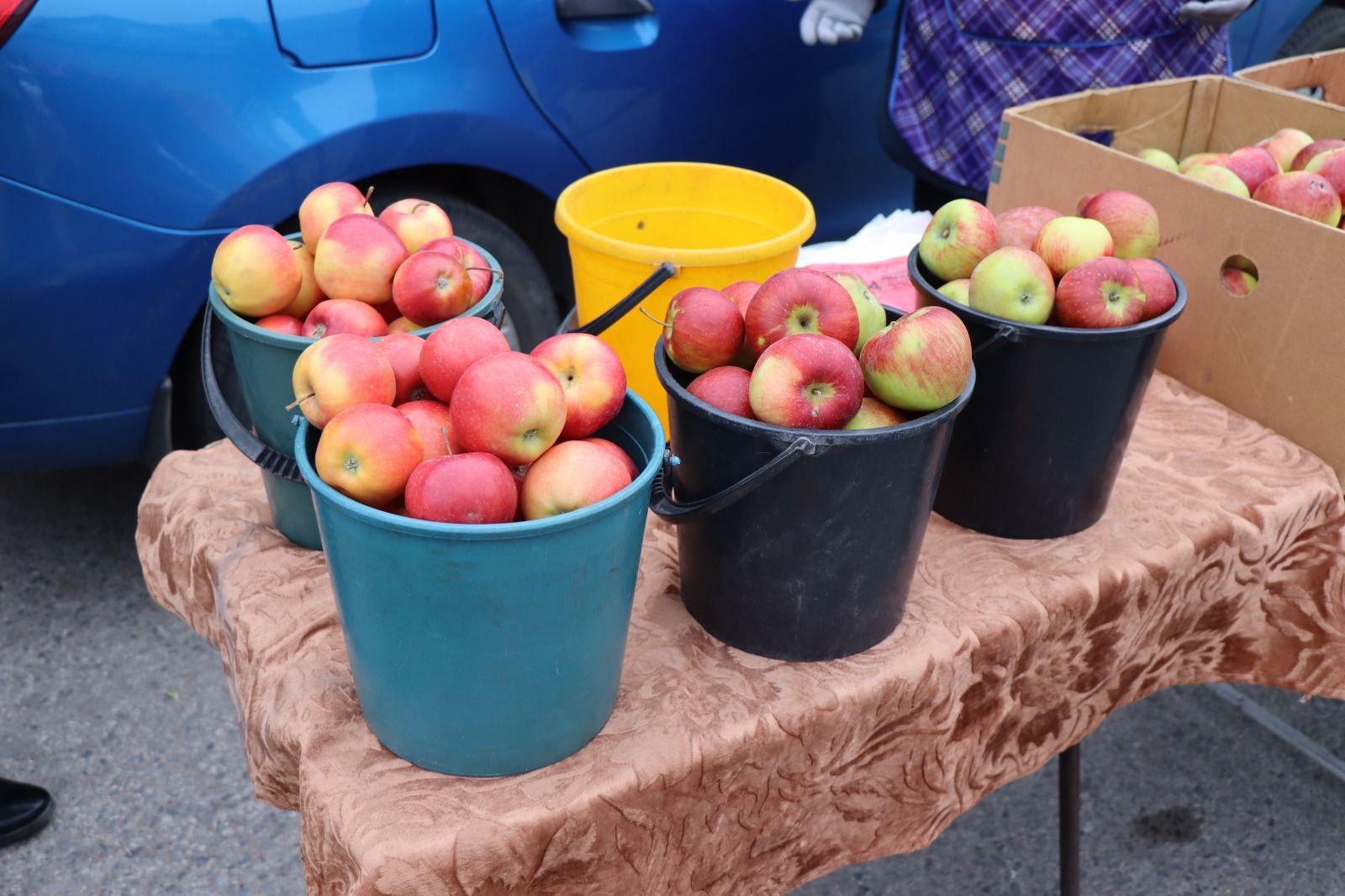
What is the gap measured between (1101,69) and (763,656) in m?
1.51

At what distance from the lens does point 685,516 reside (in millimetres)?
1043

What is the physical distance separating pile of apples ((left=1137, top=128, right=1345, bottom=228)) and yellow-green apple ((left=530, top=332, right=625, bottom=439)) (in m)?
1.05

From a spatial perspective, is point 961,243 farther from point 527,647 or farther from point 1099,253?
point 527,647

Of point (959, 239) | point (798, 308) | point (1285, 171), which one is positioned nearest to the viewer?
point (798, 308)

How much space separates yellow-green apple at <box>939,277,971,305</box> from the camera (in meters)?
1.26

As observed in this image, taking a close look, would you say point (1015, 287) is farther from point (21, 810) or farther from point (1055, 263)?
point (21, 810)

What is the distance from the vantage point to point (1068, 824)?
1.79 meters

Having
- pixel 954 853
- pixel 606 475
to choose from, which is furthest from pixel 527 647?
pixel 954 853

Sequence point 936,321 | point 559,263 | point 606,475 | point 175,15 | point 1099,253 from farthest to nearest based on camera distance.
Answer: point 559,263
point 175,15
point 1099,253
point 936,321
point 606,475

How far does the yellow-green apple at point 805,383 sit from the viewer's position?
0.99 meters

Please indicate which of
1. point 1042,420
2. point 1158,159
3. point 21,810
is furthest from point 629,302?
point 21,810

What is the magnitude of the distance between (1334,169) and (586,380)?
1.27 metres

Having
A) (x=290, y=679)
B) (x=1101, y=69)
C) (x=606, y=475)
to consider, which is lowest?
(x=290, y=679)

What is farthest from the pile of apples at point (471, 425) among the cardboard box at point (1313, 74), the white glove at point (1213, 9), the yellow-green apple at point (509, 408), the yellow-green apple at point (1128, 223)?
the cardboard box at point (1313, 74)
